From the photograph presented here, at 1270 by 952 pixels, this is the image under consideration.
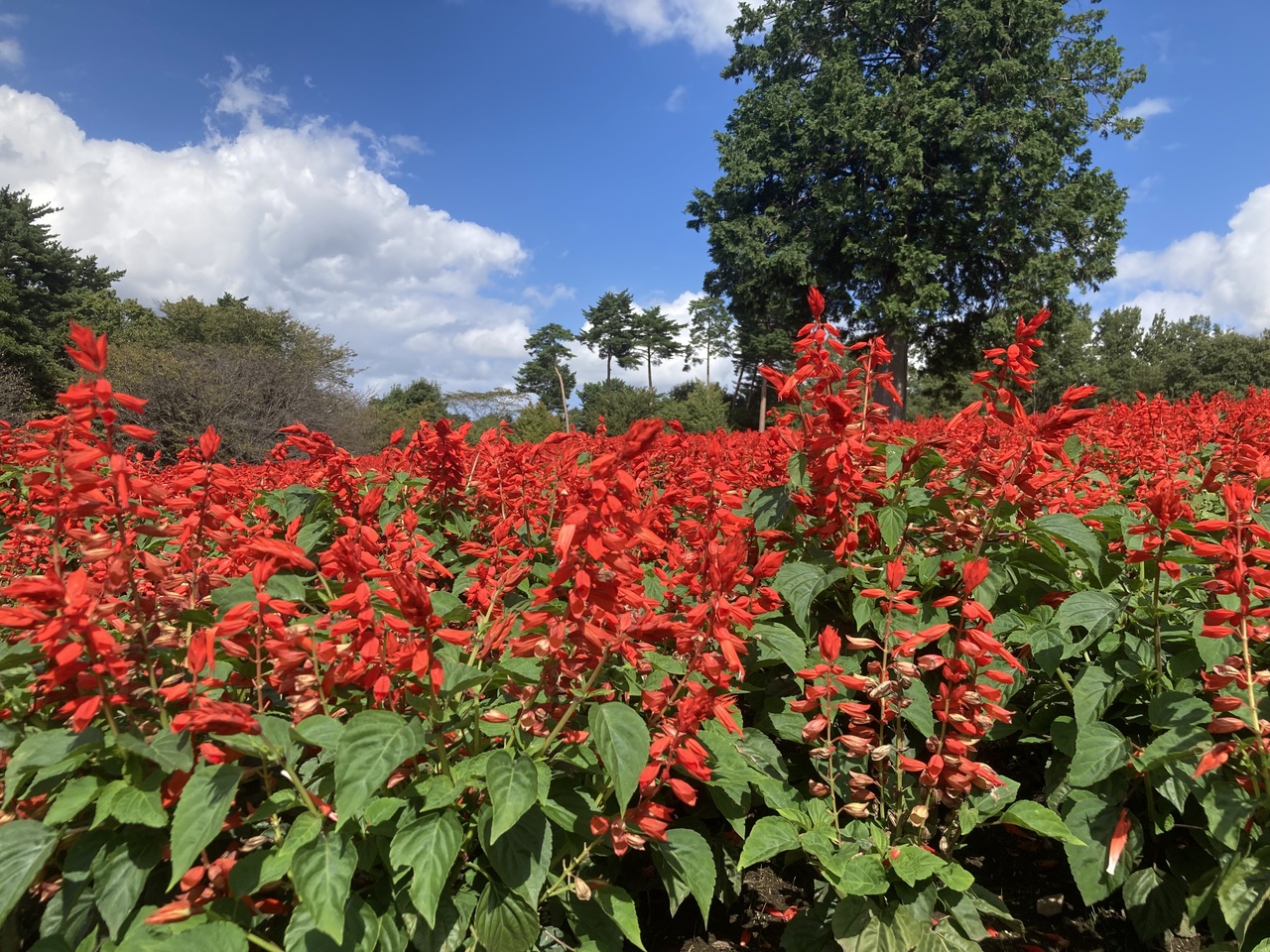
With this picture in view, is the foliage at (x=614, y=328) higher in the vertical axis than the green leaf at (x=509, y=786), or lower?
higher

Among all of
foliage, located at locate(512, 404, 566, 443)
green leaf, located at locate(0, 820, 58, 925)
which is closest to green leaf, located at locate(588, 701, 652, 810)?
green leaf, located at locate(0, 820, 58, 925)

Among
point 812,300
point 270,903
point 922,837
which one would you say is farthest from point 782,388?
point 270,903

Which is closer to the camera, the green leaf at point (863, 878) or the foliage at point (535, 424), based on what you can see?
the green leaf at point (863, 878)

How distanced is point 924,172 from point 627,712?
26.8 meters

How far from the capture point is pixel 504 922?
1.54 meters

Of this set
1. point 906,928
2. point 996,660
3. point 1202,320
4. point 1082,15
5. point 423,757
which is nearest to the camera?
point 423,757

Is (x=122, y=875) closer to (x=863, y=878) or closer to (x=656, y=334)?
(x=863, y=878)

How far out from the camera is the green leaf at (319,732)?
1414 mm

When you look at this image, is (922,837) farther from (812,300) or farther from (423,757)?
(812,300)

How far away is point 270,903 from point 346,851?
0.34 metres

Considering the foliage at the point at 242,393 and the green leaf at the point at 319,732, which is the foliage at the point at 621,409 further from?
the green leaf at the point at 319,732

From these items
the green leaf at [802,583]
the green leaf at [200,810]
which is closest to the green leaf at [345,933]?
the green leaf at [200,810]

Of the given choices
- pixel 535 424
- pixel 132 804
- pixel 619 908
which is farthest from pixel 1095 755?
pixel 535 424

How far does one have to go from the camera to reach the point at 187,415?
20391mm
